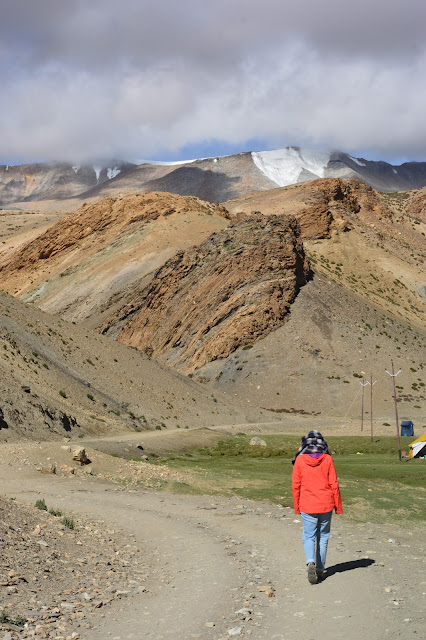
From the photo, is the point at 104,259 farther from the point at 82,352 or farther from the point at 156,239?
the point at 82,352

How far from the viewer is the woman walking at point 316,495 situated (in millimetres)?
10477

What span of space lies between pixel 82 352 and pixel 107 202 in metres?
56.2

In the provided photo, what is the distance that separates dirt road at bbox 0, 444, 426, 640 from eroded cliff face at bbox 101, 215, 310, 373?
174ft

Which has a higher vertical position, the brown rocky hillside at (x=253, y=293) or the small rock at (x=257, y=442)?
the brown rocky hillside at (x=253, y=293)

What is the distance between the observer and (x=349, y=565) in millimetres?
11414

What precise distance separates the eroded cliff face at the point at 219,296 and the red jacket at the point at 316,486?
2324 inches

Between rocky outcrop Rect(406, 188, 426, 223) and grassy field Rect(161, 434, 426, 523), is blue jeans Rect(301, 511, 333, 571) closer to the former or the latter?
grassy field Rect(161, 434, 426, 523)

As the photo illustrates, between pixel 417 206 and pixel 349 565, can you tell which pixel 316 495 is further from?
pixel 417 206

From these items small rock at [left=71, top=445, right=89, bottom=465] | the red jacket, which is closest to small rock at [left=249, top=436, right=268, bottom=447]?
small rock at [left=71, top=445, right=89, bottom=465]

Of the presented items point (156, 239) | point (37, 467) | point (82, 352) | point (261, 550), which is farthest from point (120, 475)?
point (156, 239)

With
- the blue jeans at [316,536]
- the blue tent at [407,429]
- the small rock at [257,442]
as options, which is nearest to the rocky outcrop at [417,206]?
the blue tent at [407,429]

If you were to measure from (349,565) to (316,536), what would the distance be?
1.20m

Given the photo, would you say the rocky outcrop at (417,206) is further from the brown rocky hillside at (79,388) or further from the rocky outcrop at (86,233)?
the brown rocky hillside at (79,388)

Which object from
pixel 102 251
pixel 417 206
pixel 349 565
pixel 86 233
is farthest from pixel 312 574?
pixel 417 206
